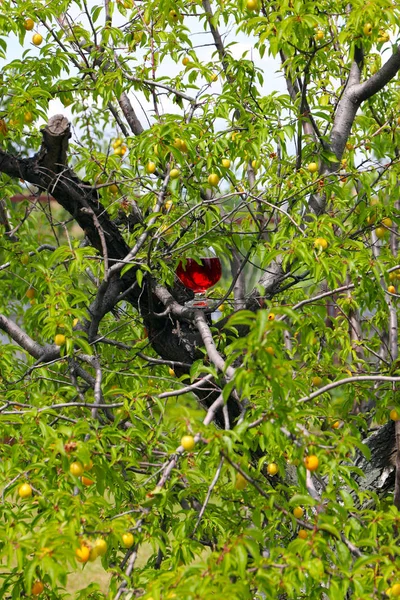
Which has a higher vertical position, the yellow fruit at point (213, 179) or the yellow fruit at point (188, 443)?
the yellow fruit at point (213, 179)

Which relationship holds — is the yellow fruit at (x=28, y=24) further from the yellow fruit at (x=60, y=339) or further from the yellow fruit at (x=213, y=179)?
the yellow fruit at (x=60, y=339)

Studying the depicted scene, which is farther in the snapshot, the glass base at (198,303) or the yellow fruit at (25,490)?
the glass base at (198,303)

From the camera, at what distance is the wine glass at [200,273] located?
2.70m

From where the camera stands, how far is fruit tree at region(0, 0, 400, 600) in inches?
62.0

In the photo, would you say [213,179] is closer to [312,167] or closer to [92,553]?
[312,167]

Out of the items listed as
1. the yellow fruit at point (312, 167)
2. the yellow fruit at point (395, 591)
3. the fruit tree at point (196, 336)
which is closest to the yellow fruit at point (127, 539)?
the fruit tree at point (196, 336)

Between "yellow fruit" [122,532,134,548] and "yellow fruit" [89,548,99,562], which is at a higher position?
"yellow fruit" [89,548,99,562]

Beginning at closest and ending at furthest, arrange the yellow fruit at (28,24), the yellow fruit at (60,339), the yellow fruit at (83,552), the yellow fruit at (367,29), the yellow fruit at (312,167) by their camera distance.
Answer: the yellow fruit at (83,552) → the yellow fruit at (60,339) → the yellow fruit at (367,29) → the yellow fruit at (312,167) → the yellow fruit at (28,24)

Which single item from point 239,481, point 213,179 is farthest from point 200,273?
point 239,481

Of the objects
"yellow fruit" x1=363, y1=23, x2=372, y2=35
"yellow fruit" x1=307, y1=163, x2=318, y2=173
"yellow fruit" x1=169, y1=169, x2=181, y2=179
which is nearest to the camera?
"yellow fruit" x1=169, y1=169, x2=181, y2=179

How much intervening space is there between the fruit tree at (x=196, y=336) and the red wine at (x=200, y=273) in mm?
47

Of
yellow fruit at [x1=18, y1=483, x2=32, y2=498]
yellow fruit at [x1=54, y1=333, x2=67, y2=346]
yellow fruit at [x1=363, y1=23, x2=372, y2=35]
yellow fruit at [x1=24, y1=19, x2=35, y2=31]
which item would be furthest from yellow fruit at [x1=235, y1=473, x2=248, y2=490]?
yellow fruit at [x1=24, y1=19, x2=35, y2=31]

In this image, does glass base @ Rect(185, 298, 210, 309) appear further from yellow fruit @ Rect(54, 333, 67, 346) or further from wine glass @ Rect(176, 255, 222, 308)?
yellow fruit @ Rect(54, 333, 67, 346)

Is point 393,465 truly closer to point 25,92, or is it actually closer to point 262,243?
point 262,243
